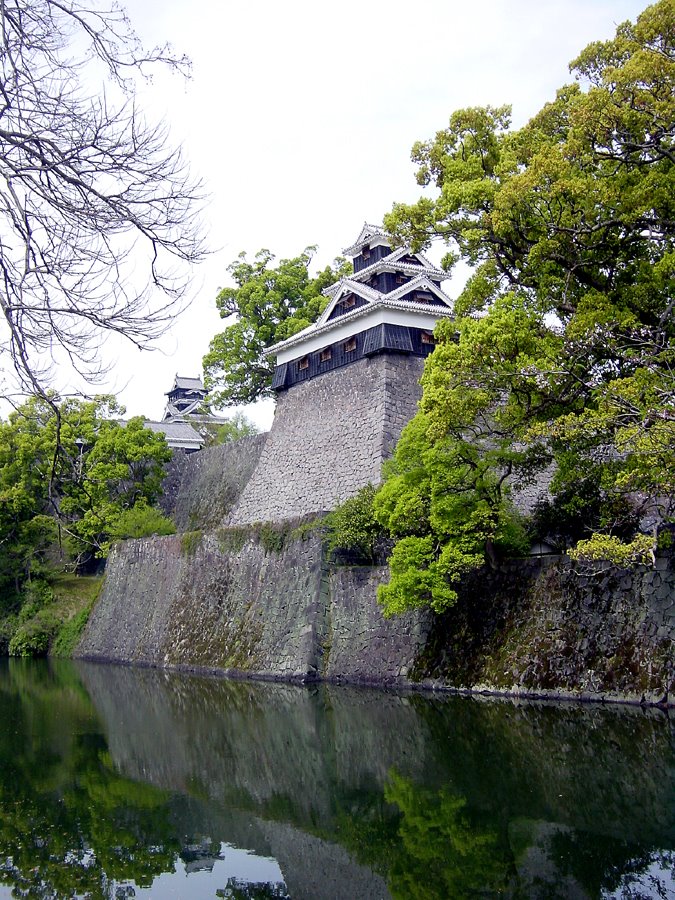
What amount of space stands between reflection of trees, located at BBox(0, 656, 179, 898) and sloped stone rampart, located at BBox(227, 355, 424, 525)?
10743mm

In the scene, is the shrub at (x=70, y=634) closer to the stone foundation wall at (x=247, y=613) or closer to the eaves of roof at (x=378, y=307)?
the stone foundation wall at (x=247, y=613)

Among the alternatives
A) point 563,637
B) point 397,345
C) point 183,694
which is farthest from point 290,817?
point 397,345

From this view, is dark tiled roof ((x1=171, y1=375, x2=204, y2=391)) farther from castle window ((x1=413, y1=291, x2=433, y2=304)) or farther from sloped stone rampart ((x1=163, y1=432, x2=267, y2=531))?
castle window ((x1=413, y1=291, x2=433, y2=304))

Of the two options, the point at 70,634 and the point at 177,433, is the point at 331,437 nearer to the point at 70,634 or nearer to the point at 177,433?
the point at 70,634

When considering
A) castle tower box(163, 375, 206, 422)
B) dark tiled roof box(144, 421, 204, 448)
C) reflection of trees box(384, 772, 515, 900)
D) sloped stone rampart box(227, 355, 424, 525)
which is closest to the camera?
reflection of trees box(384, 772, 515, 900)

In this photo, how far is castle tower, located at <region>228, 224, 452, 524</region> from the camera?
22.0 m

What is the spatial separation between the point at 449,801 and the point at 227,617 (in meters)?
13.7

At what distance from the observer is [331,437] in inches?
914

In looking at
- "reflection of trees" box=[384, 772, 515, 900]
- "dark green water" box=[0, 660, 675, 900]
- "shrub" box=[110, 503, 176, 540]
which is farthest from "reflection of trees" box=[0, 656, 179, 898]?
"shrub" box=[110, 503, 176, 540]

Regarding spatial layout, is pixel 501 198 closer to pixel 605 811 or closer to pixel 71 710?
pixel 605 811

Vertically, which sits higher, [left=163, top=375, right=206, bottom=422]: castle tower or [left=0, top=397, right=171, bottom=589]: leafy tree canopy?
[left=163, top=375, right=206, bottom=422]: castle tower

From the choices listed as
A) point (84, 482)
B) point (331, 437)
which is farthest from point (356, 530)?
point (84, 482)

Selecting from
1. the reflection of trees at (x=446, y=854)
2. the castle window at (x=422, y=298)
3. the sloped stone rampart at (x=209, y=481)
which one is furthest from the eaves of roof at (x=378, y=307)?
the reflection of trees at (x=446, y=854)

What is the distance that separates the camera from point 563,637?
1318 centimetres
